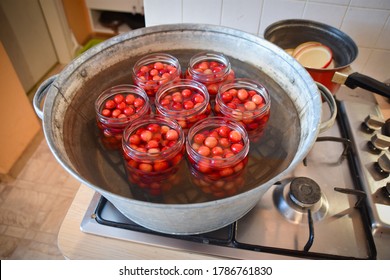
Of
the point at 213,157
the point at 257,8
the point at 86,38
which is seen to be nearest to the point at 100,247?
the point at 213,157

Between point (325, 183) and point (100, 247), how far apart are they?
52 centimetres

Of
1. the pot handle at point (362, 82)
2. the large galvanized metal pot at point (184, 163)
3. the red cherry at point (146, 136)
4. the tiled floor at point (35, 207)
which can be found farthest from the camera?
the tiled floor at point (35, 207)

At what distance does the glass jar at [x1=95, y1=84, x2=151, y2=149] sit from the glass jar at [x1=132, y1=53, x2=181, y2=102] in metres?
0.03

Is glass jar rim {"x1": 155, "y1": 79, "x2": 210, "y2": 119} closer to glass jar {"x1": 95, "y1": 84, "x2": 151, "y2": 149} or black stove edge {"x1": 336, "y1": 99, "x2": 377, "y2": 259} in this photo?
glass jar {"x1": 95, "y1": 84, "x2": 151, "y2": 149}

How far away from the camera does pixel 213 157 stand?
569mm

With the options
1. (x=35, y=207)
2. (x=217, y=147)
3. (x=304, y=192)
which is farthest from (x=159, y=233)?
(x=35, y=207)

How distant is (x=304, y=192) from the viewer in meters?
0.62

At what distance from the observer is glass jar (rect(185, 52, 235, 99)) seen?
72 cm

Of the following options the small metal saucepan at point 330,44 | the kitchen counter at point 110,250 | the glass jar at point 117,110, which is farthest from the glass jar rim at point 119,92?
the small metal saucepan at point 330,44

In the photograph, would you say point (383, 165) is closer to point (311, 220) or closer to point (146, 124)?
point (311, 220)

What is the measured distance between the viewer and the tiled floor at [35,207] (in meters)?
1.18

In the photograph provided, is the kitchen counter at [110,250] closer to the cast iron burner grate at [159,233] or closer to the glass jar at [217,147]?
the cast iron burner grate at [159,233]

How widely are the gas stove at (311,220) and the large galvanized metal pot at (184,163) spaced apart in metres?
0.04

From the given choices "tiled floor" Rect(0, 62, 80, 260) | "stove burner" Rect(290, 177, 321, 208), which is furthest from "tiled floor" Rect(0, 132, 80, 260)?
"stove burner" Rect(290, 177, 321, 208)
